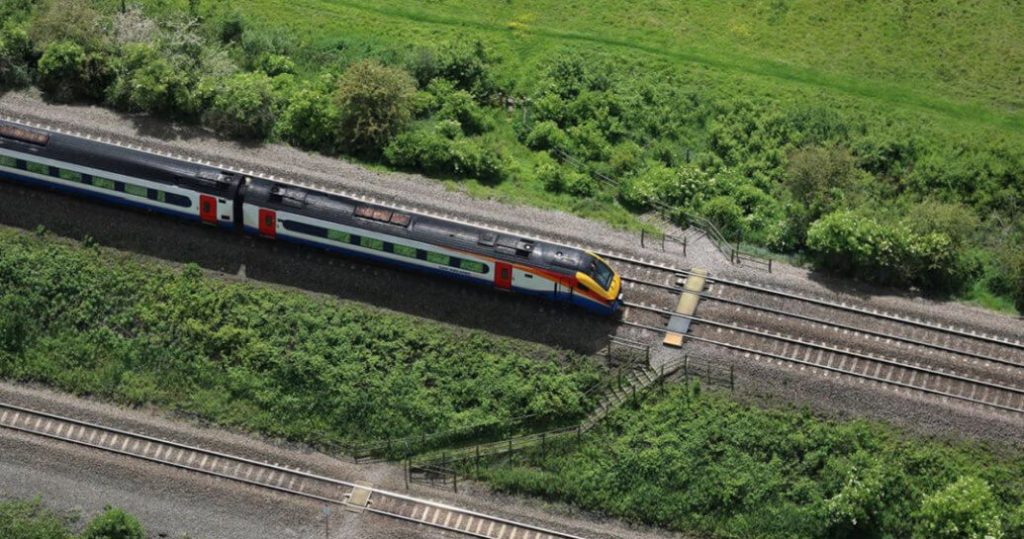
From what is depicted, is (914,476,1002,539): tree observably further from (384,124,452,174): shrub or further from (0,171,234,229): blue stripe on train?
(0,171,234,229): blue stripe on train

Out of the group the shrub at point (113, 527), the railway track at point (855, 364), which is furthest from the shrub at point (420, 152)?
the shrub at point (113, 527)

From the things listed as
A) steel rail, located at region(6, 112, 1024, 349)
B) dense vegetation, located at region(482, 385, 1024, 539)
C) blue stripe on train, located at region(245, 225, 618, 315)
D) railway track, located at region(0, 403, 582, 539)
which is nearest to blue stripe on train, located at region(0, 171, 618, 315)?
blue stripe on train, located at region(245, 225, 618, 315)

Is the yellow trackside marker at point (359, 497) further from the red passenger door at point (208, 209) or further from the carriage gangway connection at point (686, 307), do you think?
the red passenger door at point (208, 209)

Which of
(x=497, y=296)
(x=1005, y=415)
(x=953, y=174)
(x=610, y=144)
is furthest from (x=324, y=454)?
(x=953, y=174)

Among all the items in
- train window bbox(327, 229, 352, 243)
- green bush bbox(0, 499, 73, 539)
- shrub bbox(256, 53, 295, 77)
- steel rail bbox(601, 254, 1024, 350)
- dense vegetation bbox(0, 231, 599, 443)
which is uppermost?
shrub bbox(256, 53, 295, 77)

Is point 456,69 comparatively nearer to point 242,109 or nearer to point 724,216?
point 242,109

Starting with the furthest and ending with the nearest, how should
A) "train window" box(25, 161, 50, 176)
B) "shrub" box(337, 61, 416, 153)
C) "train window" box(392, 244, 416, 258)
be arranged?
"shrub" box(337, 61, 416, 153)
"train window" box(25, 161, 50, 176)
"train window" box(392, 244, 416, 258)
